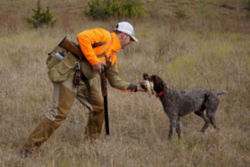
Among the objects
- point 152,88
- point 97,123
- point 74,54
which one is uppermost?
point 74,54

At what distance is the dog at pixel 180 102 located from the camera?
453 centimetres

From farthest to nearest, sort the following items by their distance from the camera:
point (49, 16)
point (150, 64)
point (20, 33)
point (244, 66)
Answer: point (49, 16), point (20, 33), point (150, 64), point (244, 66)

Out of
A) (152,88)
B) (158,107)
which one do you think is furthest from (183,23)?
(152,88)

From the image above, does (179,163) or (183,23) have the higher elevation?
(183,23)

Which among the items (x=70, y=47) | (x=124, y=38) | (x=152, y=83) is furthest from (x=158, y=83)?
(x=70, y=47)

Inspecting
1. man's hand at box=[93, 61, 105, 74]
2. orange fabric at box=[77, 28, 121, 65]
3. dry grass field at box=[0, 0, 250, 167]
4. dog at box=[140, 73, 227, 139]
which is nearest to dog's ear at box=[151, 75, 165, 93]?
dog at box=[140, 73, 227, 139]

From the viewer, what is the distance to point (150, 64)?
25.6 feet

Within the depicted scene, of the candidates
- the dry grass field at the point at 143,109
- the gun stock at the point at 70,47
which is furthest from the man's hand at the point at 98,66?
the dry grass field at the point at 143,109

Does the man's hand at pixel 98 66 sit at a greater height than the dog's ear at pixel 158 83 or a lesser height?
greater

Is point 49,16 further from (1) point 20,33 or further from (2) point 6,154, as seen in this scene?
(2) point 6,154

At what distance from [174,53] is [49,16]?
6.69m

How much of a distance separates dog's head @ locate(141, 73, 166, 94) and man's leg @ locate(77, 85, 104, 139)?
0.66m

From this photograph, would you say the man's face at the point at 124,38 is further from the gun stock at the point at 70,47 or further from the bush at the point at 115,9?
the bush at the point at 115,9

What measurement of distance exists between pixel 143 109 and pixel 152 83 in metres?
1.25
